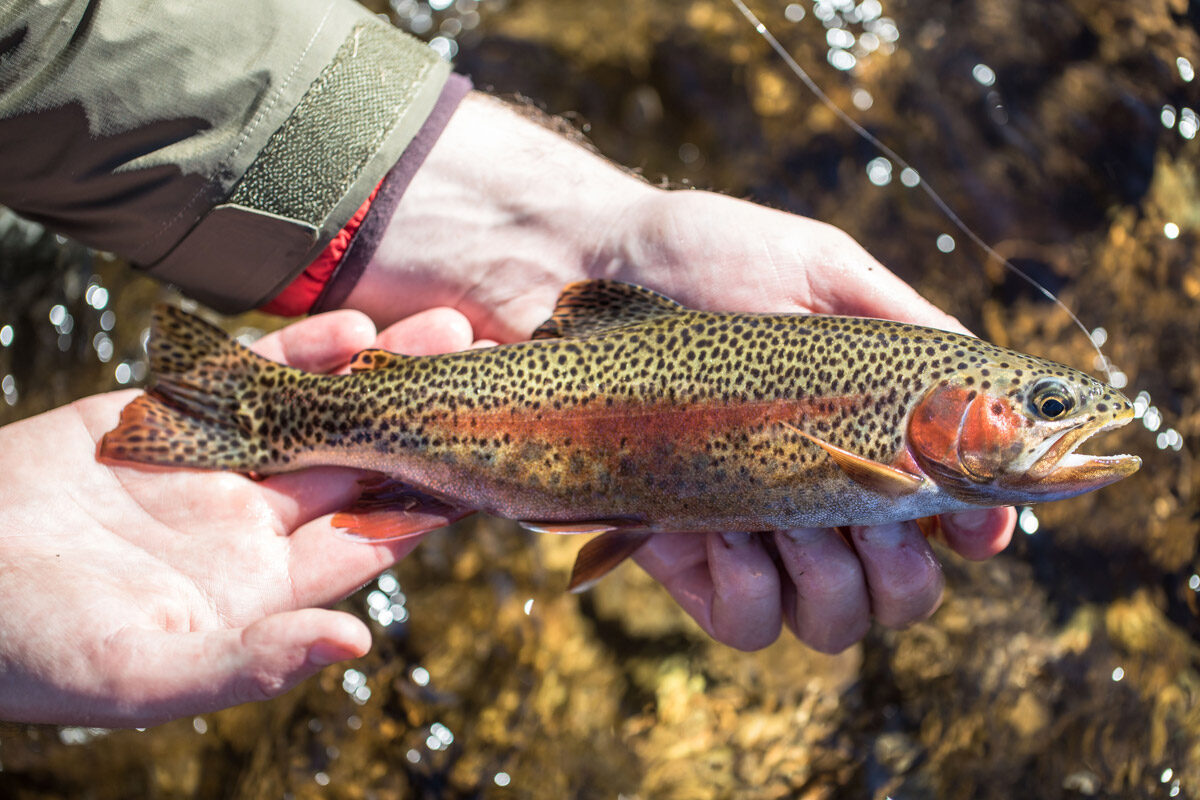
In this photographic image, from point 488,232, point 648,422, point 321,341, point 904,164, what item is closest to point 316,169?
point 321,341

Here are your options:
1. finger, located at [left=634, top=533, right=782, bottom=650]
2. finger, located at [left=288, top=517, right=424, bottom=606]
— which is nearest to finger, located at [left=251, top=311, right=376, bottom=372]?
finger, located at [left=288, top=517, right=424, bottom=606]

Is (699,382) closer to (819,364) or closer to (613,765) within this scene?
(819,364)

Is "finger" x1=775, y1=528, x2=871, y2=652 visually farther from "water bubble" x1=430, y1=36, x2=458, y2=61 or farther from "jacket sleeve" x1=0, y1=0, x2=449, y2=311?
"water bubble" x1=430, y1=36, x2=458, y2=61

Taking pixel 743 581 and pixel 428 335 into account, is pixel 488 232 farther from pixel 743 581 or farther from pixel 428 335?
pixel 743 581

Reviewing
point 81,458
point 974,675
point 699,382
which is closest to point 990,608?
point 974,675

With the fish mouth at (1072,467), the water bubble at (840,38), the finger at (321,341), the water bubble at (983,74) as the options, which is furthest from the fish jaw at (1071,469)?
the water bubble at (840,38)
